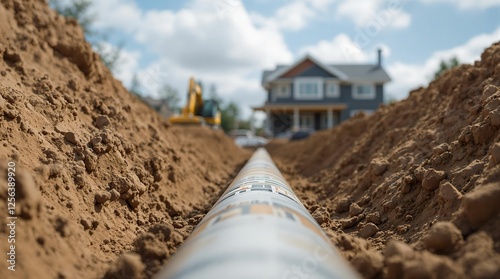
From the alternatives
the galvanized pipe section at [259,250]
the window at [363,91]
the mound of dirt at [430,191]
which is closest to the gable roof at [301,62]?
the window at [363,91]

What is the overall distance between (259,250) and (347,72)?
42.2m

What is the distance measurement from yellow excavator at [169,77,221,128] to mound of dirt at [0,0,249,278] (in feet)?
37.3

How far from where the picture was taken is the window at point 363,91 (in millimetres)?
40281

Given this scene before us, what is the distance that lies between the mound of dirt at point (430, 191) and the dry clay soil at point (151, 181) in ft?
0.05

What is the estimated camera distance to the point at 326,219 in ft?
Result: 18.1

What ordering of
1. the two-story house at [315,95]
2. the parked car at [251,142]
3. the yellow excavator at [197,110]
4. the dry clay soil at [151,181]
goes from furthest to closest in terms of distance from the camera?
1. the two-story house at [315,95]
2. the parked car at [251,142]
3. the yellow excavator at [197,110]
4. the dry clay soil at [151,181]

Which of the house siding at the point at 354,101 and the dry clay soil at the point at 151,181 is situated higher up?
the house siding at the point at 354,101

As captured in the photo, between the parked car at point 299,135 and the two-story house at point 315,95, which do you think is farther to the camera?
the two-story house at point 315,95

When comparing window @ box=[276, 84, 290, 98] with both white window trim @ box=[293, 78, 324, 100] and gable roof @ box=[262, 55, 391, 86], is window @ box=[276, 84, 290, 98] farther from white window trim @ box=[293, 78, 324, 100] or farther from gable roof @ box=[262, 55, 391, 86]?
gable roof @ box=[262, 55, 391, 86]

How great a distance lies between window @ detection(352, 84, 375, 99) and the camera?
4028cm

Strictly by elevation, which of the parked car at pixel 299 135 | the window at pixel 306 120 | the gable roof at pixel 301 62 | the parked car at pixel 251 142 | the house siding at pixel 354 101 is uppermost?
the gable roof at pixel 301 62

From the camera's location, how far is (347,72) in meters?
42.9

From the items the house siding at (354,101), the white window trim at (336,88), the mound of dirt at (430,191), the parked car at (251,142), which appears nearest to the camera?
the mound of dirt at (430,191)

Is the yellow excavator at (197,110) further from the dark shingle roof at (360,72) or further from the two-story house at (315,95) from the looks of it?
the dark shingle roof at (360,72)
